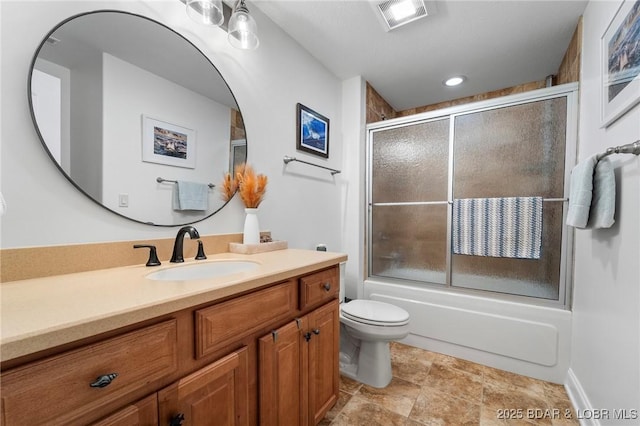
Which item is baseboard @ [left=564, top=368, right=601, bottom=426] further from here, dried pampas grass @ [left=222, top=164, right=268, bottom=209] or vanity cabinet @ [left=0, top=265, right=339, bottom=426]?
dried pampas grass @ [left=222, top=164, right=268, bottom=209]

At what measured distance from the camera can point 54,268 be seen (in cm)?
88

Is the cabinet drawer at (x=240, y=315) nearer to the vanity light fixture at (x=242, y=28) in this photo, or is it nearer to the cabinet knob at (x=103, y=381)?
the cabinet knob at (x=103, y=381)

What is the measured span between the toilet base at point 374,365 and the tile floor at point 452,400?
4 cm

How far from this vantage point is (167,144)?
122 centimetres

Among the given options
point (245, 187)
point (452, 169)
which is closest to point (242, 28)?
point (245, 187)

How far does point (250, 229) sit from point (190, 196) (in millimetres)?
347

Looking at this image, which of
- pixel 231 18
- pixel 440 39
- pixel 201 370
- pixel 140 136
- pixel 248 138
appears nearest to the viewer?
pixel 201 370

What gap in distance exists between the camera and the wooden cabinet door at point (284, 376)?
0.94 meters

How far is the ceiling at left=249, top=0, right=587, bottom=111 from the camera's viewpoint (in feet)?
5.31

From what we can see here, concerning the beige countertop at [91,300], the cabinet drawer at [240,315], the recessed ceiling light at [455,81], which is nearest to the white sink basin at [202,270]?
the beige countertop at [91,300]

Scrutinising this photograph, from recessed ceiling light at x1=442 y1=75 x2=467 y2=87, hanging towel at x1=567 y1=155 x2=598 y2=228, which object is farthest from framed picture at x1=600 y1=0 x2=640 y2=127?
recessed ceiling light at x1=442 y1=75 x2=467 y2=87

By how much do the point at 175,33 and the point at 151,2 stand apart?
133mm

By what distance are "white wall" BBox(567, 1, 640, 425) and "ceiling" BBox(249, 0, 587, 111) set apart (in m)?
0.33

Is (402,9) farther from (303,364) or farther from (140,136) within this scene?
(303,364)
